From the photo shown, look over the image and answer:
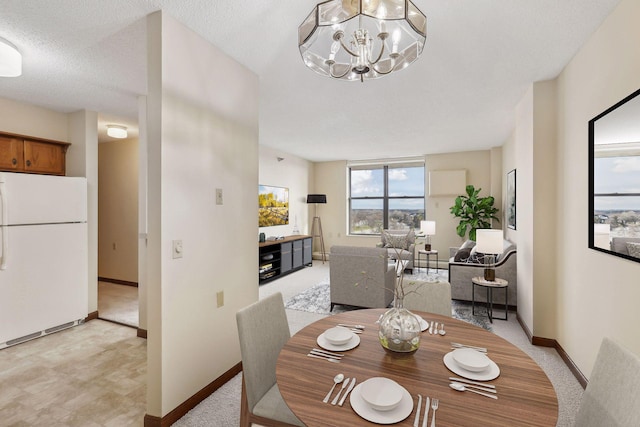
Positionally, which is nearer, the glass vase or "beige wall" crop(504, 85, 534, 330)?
the glass vase

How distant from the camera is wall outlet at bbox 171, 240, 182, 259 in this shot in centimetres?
202

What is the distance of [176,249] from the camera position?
203 cm

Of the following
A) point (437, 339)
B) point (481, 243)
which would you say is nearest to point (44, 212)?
point (437, 339)

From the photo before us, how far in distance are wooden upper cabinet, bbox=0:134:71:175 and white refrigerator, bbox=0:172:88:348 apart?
0.40m

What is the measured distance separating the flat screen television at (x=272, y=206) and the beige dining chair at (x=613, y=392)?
17.3ft

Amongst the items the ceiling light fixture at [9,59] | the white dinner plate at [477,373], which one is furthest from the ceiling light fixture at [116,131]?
the white dinner plate at [477,373]

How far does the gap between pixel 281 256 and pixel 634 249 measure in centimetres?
493

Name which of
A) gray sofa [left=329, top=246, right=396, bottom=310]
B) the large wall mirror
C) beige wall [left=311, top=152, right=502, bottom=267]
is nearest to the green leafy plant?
beige wall [left=311, top=152, right=502, bottom=267]

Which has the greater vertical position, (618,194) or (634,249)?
(618,194)

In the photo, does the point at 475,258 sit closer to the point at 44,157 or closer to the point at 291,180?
the point at 291,180

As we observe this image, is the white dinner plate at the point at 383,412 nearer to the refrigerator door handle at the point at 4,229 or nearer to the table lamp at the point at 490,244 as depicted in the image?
the table lamp at the point at 490,244

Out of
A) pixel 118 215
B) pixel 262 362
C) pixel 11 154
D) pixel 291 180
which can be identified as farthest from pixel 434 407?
pixel 291 180

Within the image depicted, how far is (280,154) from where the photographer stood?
6758mm

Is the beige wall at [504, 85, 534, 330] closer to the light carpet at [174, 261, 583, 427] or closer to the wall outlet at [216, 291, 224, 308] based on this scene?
the light carpet at [174, 261, 583, 427]
